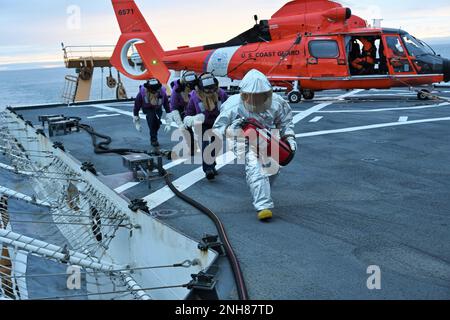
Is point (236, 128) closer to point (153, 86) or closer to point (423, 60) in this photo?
point (153, 86)

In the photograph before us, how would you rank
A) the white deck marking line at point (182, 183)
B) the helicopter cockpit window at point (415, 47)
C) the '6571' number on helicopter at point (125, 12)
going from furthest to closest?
1. the '6571' number on helicopter at point (125, 12)
2. the helicopter cockpit window at point (415, 47)
3. the white deck marking line at point (182, 183)

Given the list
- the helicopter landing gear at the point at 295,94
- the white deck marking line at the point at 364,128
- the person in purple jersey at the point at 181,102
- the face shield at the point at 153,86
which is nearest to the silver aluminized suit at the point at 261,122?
the person in purple jersey at the point at 181,102

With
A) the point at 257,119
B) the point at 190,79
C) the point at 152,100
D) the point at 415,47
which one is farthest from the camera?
the point at 415,47

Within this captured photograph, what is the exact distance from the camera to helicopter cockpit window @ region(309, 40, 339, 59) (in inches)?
607

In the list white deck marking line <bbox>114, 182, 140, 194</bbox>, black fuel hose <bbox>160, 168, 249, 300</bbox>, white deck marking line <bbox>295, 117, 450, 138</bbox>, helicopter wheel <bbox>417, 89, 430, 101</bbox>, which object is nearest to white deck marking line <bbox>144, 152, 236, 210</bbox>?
black fuel hose <bbox>160, 168, 249, 300</bbox>

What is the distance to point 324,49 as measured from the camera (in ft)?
51.0

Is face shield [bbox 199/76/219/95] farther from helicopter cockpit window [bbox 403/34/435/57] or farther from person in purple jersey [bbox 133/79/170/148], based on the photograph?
helicopter cockpit window [bbox 403/34/435/57]

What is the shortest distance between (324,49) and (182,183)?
10.2 m

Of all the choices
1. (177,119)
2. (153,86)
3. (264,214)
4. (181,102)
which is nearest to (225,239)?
(264,214)

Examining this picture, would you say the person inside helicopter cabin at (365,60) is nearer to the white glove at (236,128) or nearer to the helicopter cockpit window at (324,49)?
the helicopter cockpit window at (324,49)

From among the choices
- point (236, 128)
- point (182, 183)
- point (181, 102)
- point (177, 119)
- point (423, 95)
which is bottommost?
point (182, 183)

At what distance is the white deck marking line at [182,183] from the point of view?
6152 millimetres

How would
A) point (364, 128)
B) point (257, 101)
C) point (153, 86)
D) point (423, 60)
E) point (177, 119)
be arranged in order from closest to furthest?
1. point (257, 101)
2. point (177, 119)
3. point (153, 86)
4. point (364, 128)
5. point (423, 60)

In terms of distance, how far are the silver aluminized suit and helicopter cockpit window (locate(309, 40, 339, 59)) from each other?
1073 centimetres
